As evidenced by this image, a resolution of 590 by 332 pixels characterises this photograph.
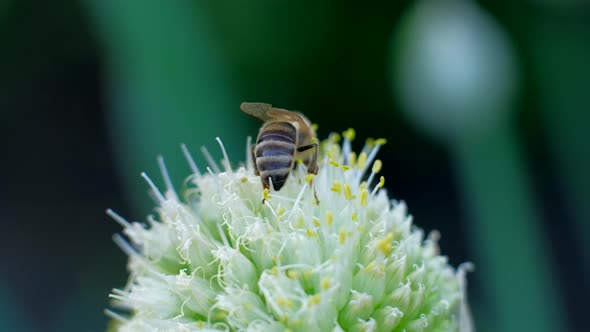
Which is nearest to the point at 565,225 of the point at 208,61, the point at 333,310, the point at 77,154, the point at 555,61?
the point at 555,61

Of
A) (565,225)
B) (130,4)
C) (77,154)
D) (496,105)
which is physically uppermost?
(130,4)

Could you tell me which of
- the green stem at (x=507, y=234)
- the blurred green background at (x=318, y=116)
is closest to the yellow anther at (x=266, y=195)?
the blurred green background at (x=318, y=116)

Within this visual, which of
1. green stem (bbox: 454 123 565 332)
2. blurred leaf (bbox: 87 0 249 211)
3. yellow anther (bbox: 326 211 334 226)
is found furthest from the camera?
blurred leaf (bbox: 87 0 249 211)

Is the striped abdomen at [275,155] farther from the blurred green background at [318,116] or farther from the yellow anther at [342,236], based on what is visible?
the blurred green background at [318,116]

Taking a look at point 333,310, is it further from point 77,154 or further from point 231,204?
point 77,154

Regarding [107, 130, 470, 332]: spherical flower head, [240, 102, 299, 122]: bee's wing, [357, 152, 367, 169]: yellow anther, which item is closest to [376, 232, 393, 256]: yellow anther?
[107, 130, 470, 332]: spherical flower head

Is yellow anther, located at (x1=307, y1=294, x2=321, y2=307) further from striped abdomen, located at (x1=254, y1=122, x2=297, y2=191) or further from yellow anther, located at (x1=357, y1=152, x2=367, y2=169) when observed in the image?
yellow anther, located at (x1=357, y1=152, x2=367, y2=169)
